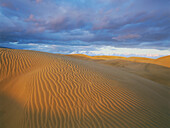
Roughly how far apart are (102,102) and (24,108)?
3.09m

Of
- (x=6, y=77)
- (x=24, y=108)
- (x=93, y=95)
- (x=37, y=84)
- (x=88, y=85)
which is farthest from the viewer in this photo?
(x=6, y=77)

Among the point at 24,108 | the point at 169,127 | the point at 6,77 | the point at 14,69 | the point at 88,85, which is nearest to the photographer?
the point at 169,127

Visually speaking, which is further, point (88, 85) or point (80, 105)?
point (88, 85)

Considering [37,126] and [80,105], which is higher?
[80,105]

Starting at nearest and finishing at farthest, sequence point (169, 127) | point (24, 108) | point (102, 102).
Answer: point (169, 127) < point (24, 108) < point (102, 102)

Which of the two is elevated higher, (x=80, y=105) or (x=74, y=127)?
(x=80, y=105)

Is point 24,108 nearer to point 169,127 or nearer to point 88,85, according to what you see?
point 88,85

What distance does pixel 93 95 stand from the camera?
440 cm

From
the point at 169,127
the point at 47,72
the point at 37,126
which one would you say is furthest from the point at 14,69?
the point at 169,127

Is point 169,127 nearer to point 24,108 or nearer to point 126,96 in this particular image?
point 126,96

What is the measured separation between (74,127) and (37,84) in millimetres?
2918

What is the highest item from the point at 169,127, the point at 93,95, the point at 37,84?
the point at 37,84

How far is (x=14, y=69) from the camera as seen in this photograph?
6.53 meters

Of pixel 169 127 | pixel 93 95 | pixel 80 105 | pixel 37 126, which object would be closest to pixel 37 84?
pixel 37 126
